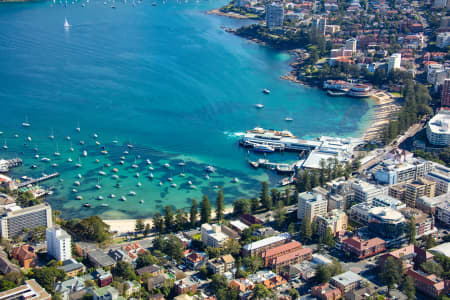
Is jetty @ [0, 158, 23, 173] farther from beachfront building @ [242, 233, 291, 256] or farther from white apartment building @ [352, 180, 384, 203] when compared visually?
white apartment building @ [352, 180, 384, 203]

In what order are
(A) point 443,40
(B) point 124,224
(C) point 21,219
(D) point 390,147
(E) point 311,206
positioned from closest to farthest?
1. (C) point 21,219
2. (E) point 311,206
3. (B) point 124,224
4. (D) point 390,147
5. (A) point 443,40

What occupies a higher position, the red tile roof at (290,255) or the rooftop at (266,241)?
the rooftop at (266,241)

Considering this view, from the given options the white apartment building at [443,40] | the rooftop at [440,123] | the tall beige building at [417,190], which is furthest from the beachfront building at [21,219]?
the white apartment building at [443,40]

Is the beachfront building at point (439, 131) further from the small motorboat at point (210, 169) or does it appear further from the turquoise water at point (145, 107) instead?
the small motorboat at point (210, 169)

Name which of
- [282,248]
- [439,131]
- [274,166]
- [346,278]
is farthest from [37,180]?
[439,131]

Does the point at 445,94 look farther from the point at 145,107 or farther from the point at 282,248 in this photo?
the point at 282,248

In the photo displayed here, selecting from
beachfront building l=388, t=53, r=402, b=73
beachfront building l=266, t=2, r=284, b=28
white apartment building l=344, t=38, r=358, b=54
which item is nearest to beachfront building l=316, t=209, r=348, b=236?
beachfront building l=388, t=53, r=402, b=73
